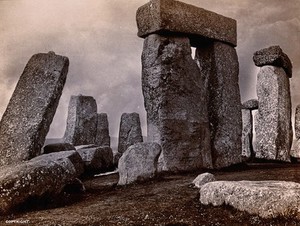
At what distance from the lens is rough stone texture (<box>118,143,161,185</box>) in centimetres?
498

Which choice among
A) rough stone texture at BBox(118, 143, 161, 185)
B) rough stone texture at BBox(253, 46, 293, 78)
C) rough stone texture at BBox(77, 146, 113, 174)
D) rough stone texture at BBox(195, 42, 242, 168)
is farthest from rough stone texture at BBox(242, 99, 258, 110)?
rough stone texture at BBox(118, 143, 161, 185)

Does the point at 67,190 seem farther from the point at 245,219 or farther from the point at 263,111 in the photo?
the point at 263,111

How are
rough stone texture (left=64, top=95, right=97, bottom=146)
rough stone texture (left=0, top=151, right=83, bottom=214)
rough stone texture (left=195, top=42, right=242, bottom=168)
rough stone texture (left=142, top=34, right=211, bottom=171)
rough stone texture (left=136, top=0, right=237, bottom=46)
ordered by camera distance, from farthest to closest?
1. rough stone texture (left=64, top=95, right=97, bottom=146)
2. rough stone texture (left=195, top=42, right=242, bottom=168)
3. rough stone texture (left=136, top=0, right=237, bottom=46)
4. rough stone texture (left=142, top=34, right=211, bottom=171)
5. rough stone texture (left=0, top=151, right=83, bottom=214)

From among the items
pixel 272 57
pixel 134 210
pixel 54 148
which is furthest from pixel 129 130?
pixel 134 210

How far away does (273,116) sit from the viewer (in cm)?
922

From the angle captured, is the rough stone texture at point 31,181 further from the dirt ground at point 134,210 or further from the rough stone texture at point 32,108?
the rough stone texture at point 32,108

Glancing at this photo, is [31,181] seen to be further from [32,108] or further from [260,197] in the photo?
[32,108]

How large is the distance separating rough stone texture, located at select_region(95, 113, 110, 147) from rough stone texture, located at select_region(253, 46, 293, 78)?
224 inches

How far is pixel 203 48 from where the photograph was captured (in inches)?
295

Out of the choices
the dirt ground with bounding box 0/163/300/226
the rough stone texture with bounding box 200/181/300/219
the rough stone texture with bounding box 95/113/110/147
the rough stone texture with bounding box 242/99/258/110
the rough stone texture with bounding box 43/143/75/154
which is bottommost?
the dirt ground with bounding box 0/163/300/226

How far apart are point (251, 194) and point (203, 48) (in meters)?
5.07

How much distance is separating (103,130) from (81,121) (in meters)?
2.02

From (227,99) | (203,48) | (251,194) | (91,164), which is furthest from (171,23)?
(251,194)

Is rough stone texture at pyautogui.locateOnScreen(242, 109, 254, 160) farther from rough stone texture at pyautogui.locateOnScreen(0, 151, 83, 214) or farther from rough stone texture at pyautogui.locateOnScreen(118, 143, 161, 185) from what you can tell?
rough stone texture at pyautogui.locateOnScreen(0, 151, 83, 214)
